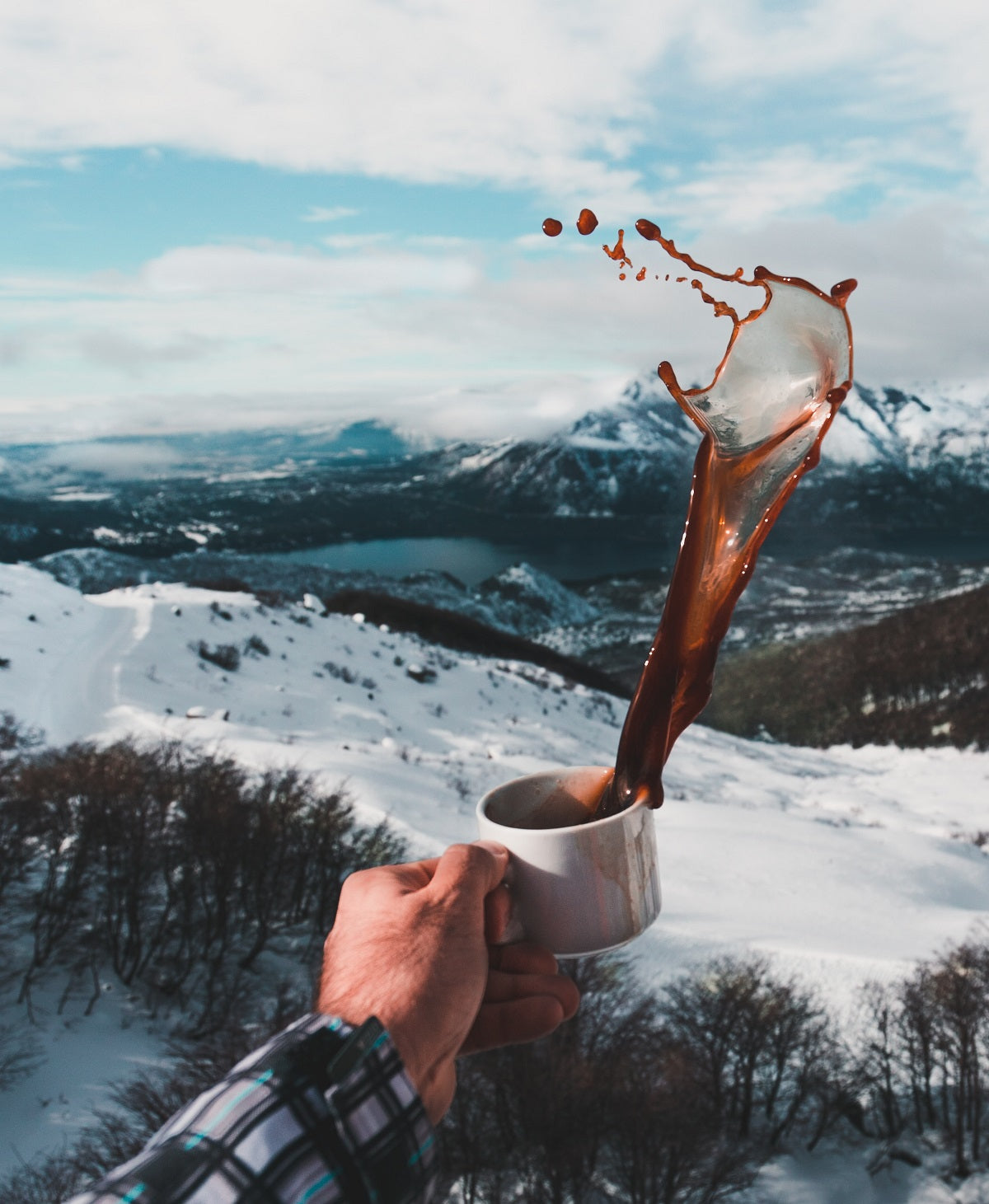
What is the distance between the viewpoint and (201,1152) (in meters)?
1.07

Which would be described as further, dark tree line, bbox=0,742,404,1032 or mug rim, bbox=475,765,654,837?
dark tree line, bbox=0,742,404,1032

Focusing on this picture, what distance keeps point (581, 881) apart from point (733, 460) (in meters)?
1.00

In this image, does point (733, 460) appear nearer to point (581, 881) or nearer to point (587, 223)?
point (587, 223)

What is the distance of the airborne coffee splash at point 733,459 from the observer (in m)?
1.69

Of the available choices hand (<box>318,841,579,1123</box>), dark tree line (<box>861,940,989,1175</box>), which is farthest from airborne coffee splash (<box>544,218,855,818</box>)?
dark tree line (<box>861,940,989,1175</box>)

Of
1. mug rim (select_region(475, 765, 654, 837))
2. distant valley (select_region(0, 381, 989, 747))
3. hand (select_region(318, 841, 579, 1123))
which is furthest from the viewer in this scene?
distant valley (select_region(0, 381, 989, 747))

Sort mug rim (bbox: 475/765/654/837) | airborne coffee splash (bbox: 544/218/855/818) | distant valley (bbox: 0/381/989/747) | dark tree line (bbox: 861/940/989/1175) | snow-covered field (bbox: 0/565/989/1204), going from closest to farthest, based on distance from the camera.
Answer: airborne coffee splash (bbox: 544/218/855/818) → mug rim (bbox: 475/765/654/837) → dark tree line (bbox: 861/940/989/1175) → snow-covered field (bbox: 0/565/989/1204) → distant valley (bbox: 0/381/989/747)

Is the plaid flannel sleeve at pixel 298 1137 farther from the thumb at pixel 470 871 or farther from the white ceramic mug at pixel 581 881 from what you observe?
the white ceramic mug at pixel 581 881

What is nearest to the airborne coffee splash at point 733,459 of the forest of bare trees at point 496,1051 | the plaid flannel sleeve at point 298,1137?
the plaid flannel sleeve at point 298,1137

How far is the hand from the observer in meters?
1.44

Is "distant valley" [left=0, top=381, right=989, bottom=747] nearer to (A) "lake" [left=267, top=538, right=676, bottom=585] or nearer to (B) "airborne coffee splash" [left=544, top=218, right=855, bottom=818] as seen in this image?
(A) "lake" [left=267, top=538, right=676, bottom=585]

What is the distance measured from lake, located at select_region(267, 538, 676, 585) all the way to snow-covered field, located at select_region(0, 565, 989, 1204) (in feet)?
177

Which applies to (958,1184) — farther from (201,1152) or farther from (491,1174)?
(201,1152)

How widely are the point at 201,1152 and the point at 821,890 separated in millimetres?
20761
